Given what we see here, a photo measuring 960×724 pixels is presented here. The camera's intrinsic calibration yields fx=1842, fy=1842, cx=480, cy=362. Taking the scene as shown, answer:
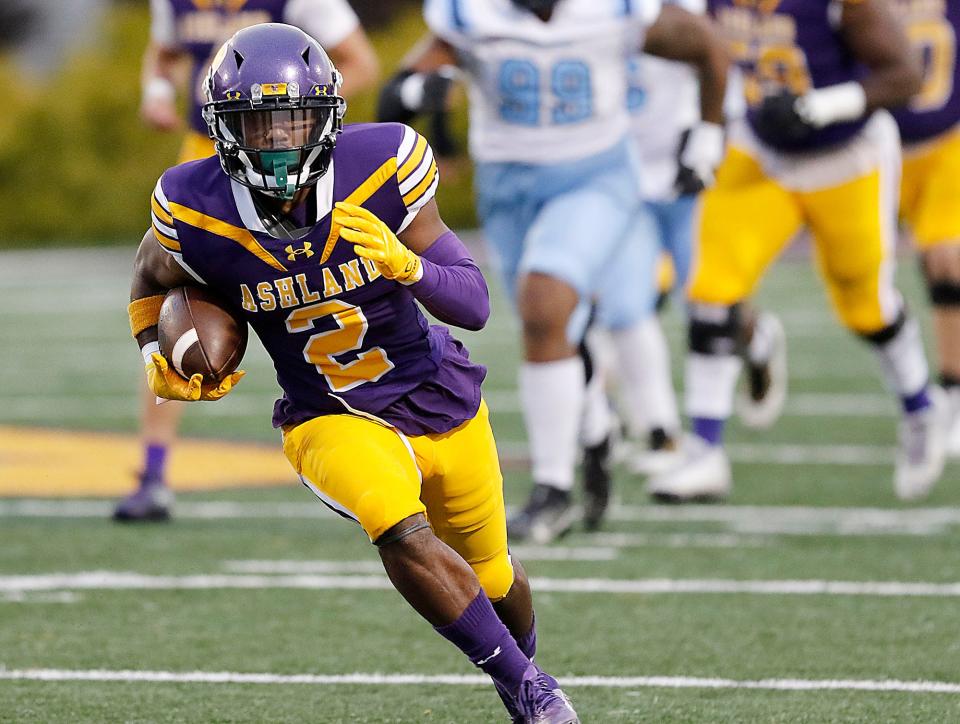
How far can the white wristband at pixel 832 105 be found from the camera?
20.7 ft

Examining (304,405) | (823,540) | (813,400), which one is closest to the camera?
(304,405)

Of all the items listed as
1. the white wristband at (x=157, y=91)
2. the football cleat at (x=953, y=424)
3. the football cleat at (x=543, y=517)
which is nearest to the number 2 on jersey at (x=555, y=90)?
the football cleat at (x=543, y=517)

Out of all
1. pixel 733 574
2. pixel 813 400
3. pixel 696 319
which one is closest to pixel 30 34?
pixel 813 400

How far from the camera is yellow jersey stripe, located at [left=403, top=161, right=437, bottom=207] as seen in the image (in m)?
3.77

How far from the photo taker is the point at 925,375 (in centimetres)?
691

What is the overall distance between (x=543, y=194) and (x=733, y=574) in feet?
4.75

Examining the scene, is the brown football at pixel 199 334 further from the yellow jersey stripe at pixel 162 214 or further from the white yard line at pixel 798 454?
the white yard line at pixel 798 454

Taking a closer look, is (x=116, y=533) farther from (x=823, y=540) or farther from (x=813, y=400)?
(x=813, y=400)

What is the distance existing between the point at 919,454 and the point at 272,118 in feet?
12.5

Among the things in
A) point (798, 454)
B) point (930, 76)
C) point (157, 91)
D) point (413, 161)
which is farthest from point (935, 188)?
point (413, 161)

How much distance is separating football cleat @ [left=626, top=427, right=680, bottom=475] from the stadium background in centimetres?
20

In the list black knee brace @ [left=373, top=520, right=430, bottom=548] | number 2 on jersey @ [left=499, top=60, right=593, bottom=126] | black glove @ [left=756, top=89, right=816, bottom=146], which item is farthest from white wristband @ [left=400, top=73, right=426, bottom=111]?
black knee brace @ [left=373, top=520, right=430, bottom=548]

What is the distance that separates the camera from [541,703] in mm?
3596

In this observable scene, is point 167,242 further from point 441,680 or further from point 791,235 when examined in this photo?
point 791,235
